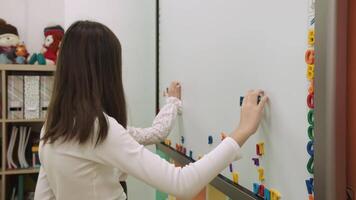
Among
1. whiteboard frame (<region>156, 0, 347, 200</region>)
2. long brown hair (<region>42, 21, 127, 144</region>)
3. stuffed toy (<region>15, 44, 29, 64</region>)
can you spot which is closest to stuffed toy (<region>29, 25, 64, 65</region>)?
stuffed toy (<region>15, 44, 29, 64</region>)

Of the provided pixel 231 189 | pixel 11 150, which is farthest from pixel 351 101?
pixel 11 150

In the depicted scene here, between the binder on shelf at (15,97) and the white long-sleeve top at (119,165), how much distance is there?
1597 mm

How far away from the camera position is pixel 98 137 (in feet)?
2.99

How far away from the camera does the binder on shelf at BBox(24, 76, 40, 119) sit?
248 centimetres

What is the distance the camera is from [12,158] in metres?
2.49

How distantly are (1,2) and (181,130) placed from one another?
1.85 meters

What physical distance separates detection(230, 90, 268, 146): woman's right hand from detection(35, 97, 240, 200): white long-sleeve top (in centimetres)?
3

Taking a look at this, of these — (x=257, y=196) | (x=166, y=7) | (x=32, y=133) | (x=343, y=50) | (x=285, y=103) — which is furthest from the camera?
(x=32, y=133)

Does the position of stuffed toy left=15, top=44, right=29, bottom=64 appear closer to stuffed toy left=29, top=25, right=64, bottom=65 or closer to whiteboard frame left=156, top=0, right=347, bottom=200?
stuffed toy left=29, top=25, right=64, bottom=65

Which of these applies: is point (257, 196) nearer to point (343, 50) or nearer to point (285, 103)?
point (285, 103)

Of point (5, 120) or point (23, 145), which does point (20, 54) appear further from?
point (23, 145)

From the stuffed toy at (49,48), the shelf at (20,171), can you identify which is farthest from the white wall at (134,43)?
the shelf at (20,171)

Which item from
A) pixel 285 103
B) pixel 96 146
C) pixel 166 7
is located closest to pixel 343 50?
pixel 285 103

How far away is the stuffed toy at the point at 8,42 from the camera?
2.48m
